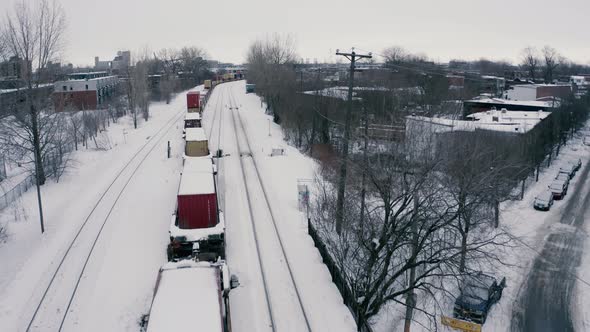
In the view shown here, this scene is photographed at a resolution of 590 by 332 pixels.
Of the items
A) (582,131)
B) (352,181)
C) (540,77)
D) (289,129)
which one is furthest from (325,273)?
(540,77)

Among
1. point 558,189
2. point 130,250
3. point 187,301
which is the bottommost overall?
point 558,189

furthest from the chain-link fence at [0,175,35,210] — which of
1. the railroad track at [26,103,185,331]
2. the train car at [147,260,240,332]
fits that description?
the train car at [147,260,240,332]

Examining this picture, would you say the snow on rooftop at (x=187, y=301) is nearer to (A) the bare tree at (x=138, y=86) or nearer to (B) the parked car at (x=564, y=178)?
(B) the parked car at (x=564, y=178)

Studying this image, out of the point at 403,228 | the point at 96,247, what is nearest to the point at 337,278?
the point at 403,228

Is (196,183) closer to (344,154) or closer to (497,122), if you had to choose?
(344,154)

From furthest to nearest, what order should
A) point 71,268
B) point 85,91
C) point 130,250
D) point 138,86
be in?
point 85,91
point 138,86
point 130,250
point 71,268
